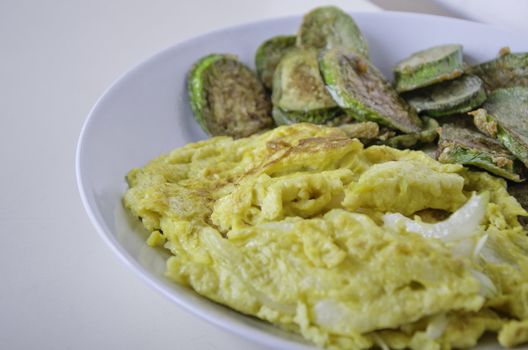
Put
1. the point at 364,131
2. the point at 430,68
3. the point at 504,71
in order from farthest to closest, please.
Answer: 1. the point at 504,71
2. the point at 430,68
3. the point at 364,131

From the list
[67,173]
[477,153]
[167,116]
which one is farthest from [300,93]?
[67,173]

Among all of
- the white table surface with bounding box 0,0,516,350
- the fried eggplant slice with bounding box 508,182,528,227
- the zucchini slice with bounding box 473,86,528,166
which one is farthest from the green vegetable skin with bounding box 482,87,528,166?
the white table surface with bounding box 0,0,516,350

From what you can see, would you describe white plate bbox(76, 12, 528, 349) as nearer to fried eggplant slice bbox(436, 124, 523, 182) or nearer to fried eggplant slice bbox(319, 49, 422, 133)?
fried eggplant slice bbox(319, 49, 422, 133)

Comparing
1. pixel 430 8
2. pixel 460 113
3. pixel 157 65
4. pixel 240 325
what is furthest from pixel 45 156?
pixel 430 8

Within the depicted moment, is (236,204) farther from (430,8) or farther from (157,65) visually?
(430,8)

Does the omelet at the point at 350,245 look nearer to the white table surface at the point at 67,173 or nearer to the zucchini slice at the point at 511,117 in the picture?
the zucchini slice at the point at 511,117

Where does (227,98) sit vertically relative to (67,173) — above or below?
above

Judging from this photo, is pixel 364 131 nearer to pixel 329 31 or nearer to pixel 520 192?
pixel 520 192
